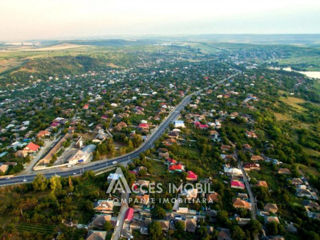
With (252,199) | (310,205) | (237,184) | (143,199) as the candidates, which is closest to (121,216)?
(143,199)

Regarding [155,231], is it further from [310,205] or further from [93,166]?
[310,205]

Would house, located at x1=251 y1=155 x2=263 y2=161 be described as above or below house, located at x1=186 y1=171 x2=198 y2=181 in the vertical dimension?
below

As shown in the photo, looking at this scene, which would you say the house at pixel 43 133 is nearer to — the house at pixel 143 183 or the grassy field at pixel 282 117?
the house at pixel 143 183

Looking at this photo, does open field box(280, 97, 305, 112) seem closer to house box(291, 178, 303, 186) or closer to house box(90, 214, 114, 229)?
house box(291, 178, 303, 186)

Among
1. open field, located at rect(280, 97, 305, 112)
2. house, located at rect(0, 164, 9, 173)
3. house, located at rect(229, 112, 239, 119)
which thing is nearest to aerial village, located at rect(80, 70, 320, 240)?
house, located at rect(229, 112, 239, 119)

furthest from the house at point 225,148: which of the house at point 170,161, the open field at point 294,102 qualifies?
the open field at point 294,102
